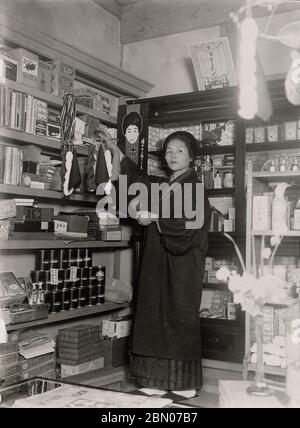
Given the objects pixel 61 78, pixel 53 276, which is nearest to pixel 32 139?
pixel 61 78

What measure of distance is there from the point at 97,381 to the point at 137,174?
1452 millimetres

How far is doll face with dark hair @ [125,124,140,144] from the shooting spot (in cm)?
396

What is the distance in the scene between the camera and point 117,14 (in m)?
4.47

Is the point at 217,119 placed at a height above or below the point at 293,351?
above

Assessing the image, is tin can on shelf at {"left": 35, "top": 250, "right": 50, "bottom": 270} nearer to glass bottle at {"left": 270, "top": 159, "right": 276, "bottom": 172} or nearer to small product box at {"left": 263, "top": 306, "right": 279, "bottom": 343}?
small product box at {"left": 263, "top": 306, "right": 279, "bottom": 343}

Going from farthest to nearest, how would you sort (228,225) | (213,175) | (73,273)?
(213,175), (228,225), (73,273)

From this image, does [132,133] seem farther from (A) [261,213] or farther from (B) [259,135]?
(A) [261,213]

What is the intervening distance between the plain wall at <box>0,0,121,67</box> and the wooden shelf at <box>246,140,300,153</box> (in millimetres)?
1331

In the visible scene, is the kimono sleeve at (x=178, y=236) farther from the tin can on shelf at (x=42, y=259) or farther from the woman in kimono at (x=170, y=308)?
the tin can on shelf at (x=42, y=259)

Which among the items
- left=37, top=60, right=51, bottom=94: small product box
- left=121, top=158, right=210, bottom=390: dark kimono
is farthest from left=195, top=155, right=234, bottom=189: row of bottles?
left=37, top=60, right=51, bottom=94: small product box

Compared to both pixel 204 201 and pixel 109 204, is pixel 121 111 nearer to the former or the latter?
pixel 109 204

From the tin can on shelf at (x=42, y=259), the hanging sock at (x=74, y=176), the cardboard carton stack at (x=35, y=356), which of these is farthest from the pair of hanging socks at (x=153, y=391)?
the hanging sock at (x=74, y=176)

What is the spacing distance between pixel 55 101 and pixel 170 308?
1545mm

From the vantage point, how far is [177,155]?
3.25 metres
